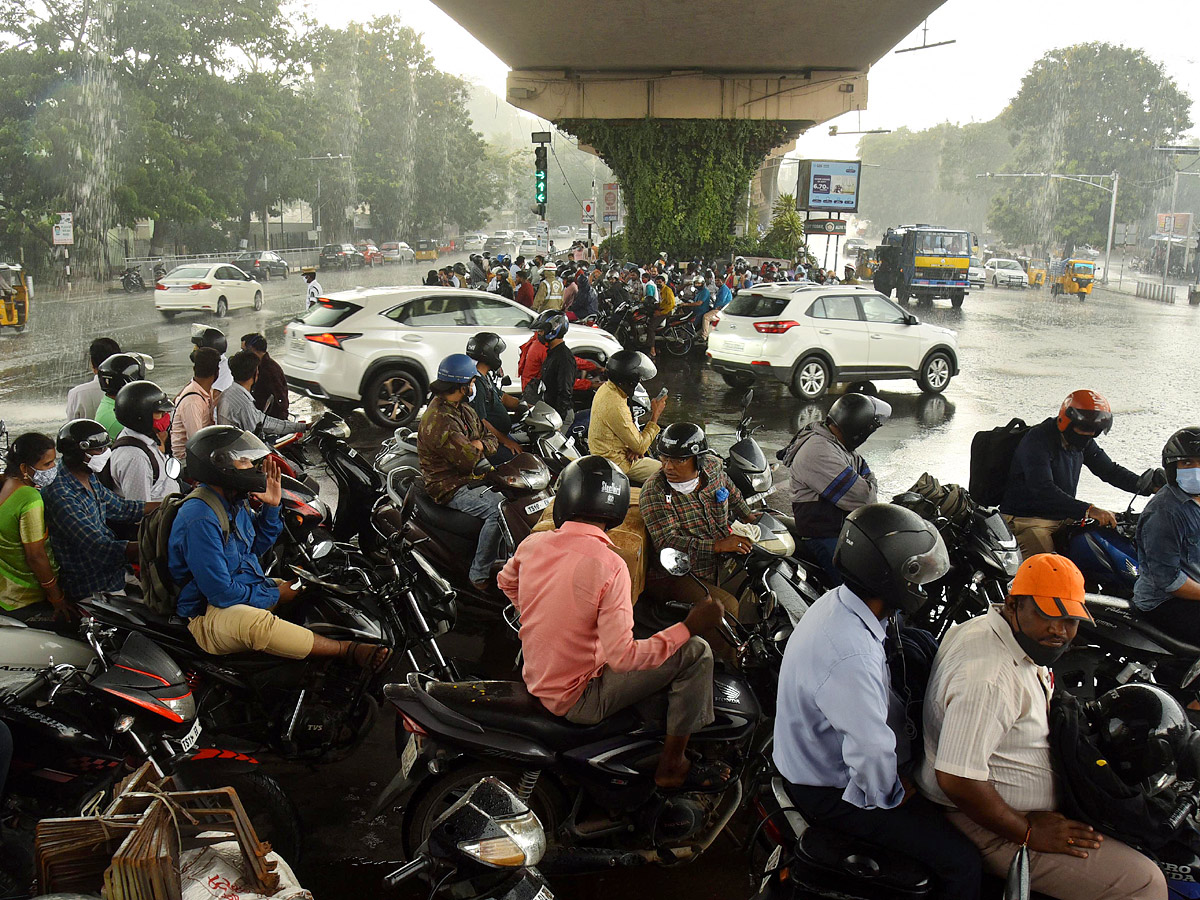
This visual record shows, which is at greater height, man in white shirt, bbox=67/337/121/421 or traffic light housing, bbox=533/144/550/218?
traffic light housing, bbox=533/144/550/218

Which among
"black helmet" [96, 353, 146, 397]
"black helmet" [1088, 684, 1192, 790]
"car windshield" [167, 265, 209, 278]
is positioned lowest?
"black helmet" [1088, 684, 1192, 790]

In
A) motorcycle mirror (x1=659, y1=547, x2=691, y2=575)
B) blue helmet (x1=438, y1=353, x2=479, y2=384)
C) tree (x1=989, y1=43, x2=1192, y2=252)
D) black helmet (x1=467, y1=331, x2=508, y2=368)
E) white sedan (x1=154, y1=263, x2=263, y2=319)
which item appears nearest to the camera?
motorcycle mirror (x1=659, y1=547, x2=691, y2=575)

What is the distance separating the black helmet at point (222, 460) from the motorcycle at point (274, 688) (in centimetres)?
62

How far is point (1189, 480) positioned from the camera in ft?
13.9

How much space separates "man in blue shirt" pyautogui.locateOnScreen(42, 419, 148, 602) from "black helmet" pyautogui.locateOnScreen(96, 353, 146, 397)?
1.62m

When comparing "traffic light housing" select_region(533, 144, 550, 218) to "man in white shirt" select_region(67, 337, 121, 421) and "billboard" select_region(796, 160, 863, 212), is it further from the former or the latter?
"billboard" select_region(796, 160, 863, 212)

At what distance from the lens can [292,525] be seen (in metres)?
5.89

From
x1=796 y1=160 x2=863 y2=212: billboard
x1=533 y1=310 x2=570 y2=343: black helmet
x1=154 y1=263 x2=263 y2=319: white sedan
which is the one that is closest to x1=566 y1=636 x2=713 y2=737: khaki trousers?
x1=533 y1=310 x2=570 y2=343: black helmet

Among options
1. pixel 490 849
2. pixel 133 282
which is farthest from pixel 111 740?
pixel 133 282

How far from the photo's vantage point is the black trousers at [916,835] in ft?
8.63

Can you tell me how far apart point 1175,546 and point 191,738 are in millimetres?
4324

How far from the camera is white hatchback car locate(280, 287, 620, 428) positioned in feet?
37.0

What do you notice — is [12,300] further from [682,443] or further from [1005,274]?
[1005,274]

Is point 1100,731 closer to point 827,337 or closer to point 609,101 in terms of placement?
point 827,337
